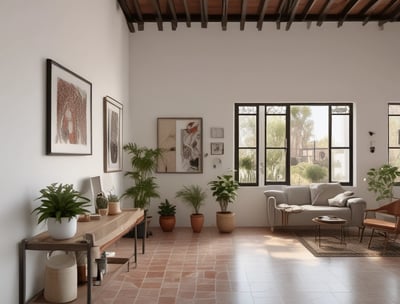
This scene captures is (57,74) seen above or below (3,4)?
below

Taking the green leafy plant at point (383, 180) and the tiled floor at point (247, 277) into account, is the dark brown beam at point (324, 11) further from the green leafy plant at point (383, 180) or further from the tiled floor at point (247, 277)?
the tiled floor at point (247, 277)

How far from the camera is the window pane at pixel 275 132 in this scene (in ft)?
28.2

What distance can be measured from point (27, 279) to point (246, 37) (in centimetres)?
658

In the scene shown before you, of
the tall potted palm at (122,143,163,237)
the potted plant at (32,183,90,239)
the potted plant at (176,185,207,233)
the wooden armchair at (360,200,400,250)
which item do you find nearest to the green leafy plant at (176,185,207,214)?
the potted plant at (176,185,207,233)

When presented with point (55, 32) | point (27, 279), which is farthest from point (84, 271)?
point (55, 32)

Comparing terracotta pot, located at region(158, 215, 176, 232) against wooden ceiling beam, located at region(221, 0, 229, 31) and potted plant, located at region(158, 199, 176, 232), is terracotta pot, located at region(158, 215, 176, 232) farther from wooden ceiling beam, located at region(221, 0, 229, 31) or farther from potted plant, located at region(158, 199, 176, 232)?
wooden ceiling beam, located at region(221, 0, 229, 31)

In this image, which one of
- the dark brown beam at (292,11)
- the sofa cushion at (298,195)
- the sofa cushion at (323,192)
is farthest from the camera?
the sofa cushion at (298,195)

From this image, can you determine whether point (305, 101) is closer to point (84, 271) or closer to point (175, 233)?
point (175, 233)

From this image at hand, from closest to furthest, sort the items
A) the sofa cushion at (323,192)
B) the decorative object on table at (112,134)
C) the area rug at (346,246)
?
the area rug at (346,246) < the decorative object on table at (112,134) < the sofa cushion at (323,192)

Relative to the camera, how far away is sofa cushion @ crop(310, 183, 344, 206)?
7914 mm

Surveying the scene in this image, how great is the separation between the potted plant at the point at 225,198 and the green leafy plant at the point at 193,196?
37cm

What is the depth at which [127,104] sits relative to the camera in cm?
813

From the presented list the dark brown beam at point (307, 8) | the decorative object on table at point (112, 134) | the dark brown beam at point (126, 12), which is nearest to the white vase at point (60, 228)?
the decorative object on table at point (112, 134)

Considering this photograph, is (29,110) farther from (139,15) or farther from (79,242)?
(139,15)
